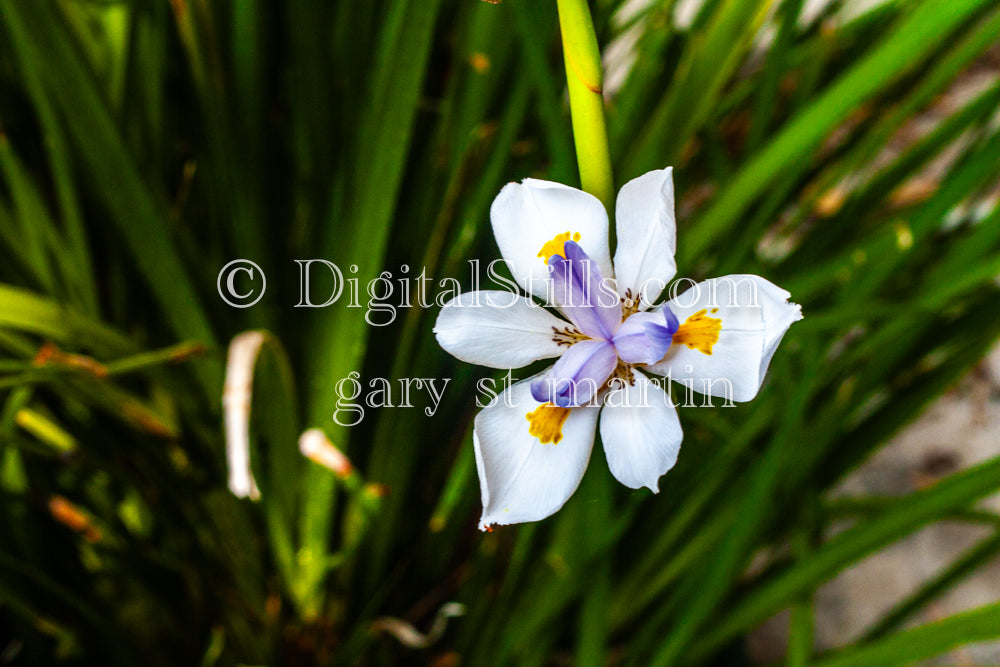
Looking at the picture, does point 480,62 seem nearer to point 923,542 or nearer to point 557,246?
point 557,246

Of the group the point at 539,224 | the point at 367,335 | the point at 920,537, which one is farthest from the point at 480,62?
the point at 920,537

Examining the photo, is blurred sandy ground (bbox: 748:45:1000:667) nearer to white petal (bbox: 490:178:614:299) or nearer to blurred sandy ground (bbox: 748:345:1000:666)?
blurred sandy ground (bbox: 748:345:1000:666)

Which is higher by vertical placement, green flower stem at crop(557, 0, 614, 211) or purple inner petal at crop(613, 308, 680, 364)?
green flower stem at crop(557, 0, 614, 211)

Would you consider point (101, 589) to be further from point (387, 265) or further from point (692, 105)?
point (692, 105)

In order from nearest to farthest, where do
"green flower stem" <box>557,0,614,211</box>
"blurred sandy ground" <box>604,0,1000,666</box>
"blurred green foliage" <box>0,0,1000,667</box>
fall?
"green flower stem" <box>557,0,614,211</box>
"blurred green foliage" <box>0,0,1000,667</box>
"blurred sandy ground" <box>604,0,1000,666</box>

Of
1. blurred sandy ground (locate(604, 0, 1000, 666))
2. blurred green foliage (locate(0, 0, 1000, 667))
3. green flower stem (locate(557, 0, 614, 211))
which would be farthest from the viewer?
blurred sandy ground (locate(604, 0, 1000, 666))

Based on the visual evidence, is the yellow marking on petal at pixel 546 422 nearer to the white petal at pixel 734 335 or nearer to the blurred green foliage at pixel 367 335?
the white petal at pixel 734 335

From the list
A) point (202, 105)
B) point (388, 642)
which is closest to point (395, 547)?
point (388, 642)

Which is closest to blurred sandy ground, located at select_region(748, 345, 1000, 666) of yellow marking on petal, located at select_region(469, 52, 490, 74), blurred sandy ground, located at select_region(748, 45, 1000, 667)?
blurred sandy ground, located at select_region(748, 45, 1000, 667)
